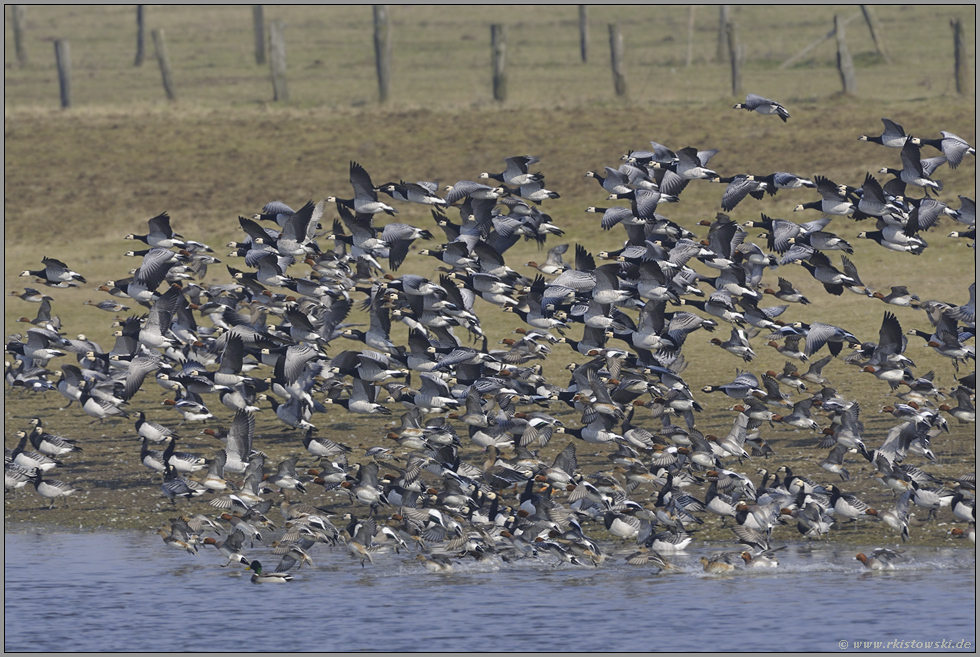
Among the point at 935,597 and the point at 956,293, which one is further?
the point at 956,293

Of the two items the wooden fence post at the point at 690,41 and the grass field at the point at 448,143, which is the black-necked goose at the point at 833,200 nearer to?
the grass field at the point at 448,143

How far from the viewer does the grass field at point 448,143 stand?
78.5ft

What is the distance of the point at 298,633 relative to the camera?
1535 centimetres

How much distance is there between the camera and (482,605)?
1612cm

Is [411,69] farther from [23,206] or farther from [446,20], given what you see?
[23,206]

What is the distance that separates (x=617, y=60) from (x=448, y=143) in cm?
851

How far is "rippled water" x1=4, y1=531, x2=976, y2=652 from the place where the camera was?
14.9 meters

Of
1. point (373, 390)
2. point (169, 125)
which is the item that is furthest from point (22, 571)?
point (169, 125)

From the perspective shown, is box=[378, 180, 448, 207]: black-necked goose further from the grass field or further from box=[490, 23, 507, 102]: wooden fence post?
box=[490, 23, 507, 102]: wooden fence post

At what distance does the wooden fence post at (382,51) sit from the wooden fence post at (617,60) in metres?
7.40

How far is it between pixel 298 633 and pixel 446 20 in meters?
54.4

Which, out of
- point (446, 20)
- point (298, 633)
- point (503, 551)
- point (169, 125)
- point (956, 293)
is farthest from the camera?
point (446, 20)

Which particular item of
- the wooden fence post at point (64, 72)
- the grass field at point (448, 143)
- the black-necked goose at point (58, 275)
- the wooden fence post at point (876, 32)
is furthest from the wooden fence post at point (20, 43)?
the black-necked goose at point (58, 275)

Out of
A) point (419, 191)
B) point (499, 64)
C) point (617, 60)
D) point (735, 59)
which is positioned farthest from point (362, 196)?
point (735, 59)
